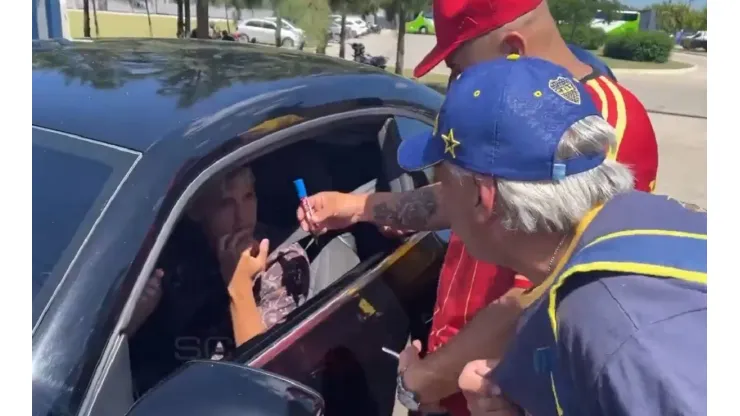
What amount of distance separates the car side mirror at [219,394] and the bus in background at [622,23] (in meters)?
27.9

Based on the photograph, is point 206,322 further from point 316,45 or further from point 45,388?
point 316,45

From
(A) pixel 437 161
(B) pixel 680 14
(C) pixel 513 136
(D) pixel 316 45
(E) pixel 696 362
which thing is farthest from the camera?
(B) pixel 680 14

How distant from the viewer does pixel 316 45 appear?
14.7 metres

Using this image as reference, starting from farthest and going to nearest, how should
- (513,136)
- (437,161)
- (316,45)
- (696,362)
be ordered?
1. (316,45)
2. (437,161)
3. (513,136)
4. (696,362)

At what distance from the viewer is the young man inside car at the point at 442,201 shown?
156 cm

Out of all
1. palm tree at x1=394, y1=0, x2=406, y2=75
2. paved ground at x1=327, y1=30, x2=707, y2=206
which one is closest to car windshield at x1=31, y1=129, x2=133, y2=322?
paved ground at x1=327, y1=30, x2=707, y2=206

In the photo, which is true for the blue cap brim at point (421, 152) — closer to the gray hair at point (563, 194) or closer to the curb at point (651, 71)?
the gray hair at point (563, 194)

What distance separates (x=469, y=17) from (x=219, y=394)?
0.94 meters

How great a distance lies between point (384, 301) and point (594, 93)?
824 millimetres

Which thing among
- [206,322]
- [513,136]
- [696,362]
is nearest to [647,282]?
[696,362]

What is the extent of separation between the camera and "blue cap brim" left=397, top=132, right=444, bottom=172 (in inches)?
50.5

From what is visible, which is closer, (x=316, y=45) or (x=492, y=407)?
(x=492, y=407)

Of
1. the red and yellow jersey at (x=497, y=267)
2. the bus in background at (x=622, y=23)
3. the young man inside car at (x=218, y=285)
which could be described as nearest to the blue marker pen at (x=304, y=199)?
the young man inside car at (x=218, y=285)

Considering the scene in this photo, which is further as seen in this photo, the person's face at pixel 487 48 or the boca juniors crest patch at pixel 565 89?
the person's face at pixel 487 48
